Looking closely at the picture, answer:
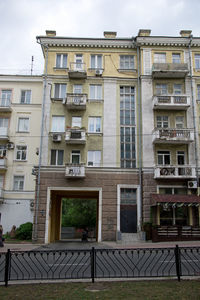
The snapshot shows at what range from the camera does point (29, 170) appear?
2922 centimetres

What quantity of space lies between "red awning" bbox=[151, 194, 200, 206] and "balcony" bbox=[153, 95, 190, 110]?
789 centimetres

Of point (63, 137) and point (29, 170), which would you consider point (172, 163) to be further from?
point (29, 170)

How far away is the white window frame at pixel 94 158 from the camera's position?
82.1ft

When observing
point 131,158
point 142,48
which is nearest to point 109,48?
point 142,48

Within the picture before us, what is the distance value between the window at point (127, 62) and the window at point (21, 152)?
1300 centimetres

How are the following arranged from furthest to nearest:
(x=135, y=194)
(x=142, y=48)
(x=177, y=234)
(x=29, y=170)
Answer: (x=29, y=170) < (x=142, y=48) < (x=135, y=194) < (x=177, y=234)

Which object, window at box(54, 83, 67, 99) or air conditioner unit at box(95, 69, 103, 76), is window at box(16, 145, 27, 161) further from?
air conditioner unit at box(95, 69, 103, 76)

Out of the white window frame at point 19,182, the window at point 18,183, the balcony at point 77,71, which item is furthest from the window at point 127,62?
the window at point 18,183

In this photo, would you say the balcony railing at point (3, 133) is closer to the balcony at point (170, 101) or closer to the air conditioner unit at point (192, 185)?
the balcony at point (170, 101)

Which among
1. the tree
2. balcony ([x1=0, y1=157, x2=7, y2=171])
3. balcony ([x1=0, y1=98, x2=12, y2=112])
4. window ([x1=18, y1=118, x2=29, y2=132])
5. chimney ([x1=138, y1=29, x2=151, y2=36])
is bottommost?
the tree

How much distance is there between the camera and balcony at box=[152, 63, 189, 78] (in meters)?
25.6

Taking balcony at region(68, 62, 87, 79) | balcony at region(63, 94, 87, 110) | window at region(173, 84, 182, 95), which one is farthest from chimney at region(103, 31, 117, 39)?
window at region(173, 84, 182, 95)

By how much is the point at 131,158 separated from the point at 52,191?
756 centimetres

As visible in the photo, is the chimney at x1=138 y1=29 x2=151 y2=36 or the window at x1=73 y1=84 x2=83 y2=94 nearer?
the window at x1=73 y1=84 x2=83 y2=94
